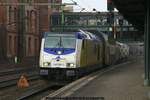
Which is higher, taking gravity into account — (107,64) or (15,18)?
(15,18)

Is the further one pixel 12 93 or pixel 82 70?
pixel 82 70

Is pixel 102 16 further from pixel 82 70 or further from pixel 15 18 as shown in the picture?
pixel 82 70

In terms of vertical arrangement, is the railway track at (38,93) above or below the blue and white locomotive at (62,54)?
below

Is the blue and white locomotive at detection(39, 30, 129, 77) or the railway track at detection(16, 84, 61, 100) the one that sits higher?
the blue and white locomotive at detection(39, 30, 129, 77)

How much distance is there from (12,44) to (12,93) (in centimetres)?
4447

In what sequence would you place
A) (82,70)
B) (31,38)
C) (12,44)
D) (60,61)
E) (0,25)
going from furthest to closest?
1. (31,38)
2. (12,44)
3. (0,25)
4. (82,70)
5. (60,61)

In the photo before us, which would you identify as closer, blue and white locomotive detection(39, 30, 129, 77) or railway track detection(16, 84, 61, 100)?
railway track detection(16, 84, 61, 100)

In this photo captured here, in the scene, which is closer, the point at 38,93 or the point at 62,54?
the point at 38,93

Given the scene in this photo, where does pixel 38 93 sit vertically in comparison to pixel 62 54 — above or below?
below

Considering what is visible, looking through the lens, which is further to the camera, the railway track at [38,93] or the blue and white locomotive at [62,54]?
the blue and white locomotive at [62,54]

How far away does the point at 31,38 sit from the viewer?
74.1 meters

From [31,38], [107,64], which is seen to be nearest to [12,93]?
[107,64]

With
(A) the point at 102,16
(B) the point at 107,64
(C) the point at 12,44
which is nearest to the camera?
(B) the point at 107,64

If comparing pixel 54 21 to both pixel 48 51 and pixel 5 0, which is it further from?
pixel 48 51
